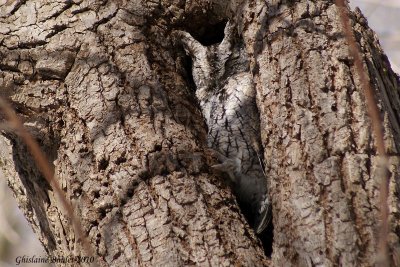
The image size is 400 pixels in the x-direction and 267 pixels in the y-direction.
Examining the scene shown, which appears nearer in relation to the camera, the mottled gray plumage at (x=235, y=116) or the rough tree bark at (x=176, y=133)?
the rough tree bark at (x=176, y=133)

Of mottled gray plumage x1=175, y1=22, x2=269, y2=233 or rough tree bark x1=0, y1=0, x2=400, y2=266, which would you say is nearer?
rough tree bark x1=0, y1=0, x2=400, y2=266

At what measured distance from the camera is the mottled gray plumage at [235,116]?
263cm

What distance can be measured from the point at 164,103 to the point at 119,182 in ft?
1.21

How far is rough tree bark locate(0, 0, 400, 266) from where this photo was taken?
6.38ft

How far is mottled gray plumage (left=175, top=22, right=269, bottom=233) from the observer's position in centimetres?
263

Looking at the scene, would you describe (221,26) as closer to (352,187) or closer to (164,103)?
(164,103)

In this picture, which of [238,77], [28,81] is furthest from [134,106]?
[238,77]

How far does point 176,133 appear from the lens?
7.57 feet

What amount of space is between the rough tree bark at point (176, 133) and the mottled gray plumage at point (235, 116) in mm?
124

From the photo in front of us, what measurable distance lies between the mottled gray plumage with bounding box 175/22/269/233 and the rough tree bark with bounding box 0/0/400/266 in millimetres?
124

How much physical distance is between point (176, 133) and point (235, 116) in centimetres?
50

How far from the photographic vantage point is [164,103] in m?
2.36

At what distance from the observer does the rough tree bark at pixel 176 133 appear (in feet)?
6.38

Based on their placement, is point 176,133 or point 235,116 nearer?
point 176,133
